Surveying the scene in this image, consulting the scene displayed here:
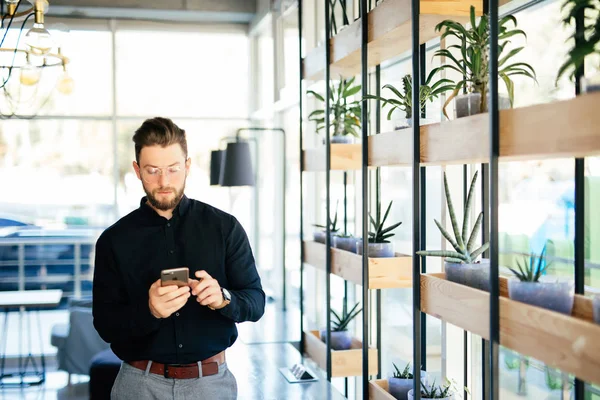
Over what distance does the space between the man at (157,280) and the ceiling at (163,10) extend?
601 cm

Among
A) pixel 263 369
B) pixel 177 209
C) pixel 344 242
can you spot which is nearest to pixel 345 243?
pixel 344 242

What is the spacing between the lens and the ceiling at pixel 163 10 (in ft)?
25.1

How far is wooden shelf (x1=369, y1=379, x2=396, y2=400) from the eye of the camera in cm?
261

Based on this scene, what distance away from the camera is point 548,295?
166 centimetres

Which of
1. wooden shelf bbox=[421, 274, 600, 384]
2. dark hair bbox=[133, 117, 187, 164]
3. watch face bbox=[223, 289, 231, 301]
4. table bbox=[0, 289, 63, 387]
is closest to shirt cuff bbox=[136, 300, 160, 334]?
watch face bbox=[223, 289, 231, 301]

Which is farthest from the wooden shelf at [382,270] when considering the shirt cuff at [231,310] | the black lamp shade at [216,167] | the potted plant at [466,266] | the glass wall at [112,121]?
Answer: the glass wall at [112,121]

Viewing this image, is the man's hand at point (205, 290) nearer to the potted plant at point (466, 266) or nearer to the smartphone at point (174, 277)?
the smartphone at point (174, 277)

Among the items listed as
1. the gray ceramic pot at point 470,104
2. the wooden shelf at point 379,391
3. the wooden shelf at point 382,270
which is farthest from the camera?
the wooden shelf at point 382,270

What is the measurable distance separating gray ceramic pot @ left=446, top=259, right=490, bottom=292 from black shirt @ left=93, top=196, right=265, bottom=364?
661 mm

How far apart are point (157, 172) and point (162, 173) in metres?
0.02

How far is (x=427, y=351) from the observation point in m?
3.48

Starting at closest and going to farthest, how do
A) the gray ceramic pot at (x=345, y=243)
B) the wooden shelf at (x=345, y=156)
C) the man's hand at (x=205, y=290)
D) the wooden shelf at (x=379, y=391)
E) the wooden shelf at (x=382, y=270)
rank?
the man's hand at (x=205, y=290)
the wooden shelf at (x=379, y=391)
the wooden shelf at (x=382, y=270)
the gray ceramic pot at (x=345, y=243)
the wooden shelf at (x=345, y=156)

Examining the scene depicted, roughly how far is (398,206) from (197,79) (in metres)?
5.02

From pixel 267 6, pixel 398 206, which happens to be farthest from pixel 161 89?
pixel 398 206
